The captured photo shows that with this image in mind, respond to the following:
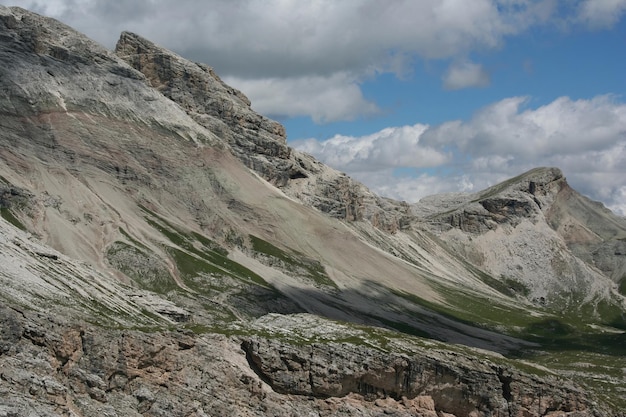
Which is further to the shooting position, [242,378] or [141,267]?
[141,267]

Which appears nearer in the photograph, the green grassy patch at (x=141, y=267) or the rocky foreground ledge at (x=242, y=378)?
the rocky foreground ledge at (x=242, y=378)

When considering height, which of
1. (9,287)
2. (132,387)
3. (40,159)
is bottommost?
(132,387)

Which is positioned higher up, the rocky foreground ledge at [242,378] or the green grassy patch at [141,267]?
the green grassy patch at [141,267]

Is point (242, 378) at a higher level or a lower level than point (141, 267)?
lower

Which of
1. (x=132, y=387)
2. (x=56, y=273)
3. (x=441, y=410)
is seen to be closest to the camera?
(x=132, y=387)

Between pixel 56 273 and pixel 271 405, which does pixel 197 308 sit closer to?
pixel 56 273

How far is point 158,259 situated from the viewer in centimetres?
16812

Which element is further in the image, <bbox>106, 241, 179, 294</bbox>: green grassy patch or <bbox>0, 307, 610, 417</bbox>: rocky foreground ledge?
<bbox>106, 241, 179, 294</bbox>: green grassy patch

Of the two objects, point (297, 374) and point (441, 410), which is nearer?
point (297, 374)

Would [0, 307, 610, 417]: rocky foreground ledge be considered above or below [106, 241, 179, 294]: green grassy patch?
below

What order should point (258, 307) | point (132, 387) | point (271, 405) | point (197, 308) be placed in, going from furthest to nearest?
point (258, 307) < point (197, 308) < point (271, 405) < point (132, 387)

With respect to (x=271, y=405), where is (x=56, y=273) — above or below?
above

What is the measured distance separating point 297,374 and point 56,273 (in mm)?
32685

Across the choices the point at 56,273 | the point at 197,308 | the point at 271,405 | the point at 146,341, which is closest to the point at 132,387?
the point at 146,341
